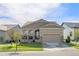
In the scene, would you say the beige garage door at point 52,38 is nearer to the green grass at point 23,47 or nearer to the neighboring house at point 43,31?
the neighboring house at point 43,31

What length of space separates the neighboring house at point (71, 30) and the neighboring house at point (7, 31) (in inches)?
39.0

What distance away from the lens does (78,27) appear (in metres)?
6.50

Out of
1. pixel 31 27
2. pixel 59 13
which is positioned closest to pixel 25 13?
pixel 31 27

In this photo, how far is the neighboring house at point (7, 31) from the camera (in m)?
6.47

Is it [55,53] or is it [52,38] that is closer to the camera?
[55,53]

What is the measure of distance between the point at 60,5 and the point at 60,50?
3.22 ft

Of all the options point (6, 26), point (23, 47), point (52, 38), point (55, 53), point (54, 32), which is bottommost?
point (55, 53)

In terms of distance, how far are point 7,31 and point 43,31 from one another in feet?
2.59

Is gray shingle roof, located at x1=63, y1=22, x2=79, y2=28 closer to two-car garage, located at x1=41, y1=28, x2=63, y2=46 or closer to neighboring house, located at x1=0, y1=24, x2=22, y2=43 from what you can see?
two-car garage, located at x1=41, y1=28, x2=63, y2=46

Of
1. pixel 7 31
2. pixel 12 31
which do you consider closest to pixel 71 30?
pixel 12 31

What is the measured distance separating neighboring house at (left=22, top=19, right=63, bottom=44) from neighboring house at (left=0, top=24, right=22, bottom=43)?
6.1 inches

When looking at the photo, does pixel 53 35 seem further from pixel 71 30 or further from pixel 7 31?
pixel 7 31

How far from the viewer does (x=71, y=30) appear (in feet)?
21.4

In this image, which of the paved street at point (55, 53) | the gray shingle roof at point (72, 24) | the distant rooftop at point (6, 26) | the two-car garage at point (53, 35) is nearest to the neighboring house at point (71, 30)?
the gray shingle roof at point (72, 24)
